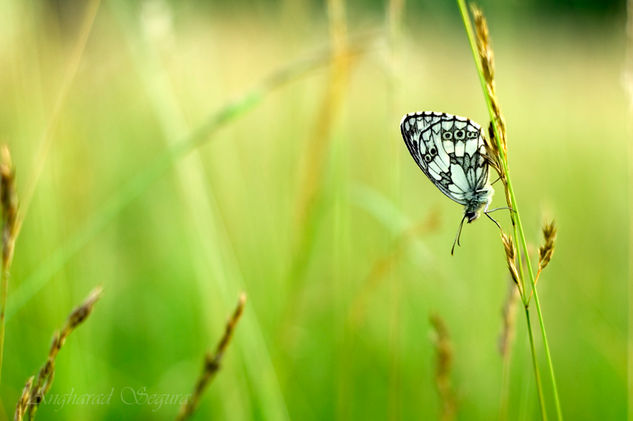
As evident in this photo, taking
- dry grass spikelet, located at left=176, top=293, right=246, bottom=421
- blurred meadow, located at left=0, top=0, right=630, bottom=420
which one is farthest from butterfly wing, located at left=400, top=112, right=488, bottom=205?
dry grass spikelet, located at left=176, top=293, right=246, bottom=421

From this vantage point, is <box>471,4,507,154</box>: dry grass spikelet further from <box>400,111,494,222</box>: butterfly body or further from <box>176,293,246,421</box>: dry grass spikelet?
<box>176,293,246,421</box>: dry grass spikelet

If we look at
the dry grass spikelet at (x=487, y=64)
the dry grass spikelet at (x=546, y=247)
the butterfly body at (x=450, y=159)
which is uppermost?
the dry grass spikelet at (x=487, y=64)

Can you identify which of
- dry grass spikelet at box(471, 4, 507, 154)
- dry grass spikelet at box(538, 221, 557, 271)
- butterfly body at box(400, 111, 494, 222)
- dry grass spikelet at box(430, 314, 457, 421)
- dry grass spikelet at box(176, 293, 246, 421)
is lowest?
dry grass spikelet at box(430, 314, 457, 421)

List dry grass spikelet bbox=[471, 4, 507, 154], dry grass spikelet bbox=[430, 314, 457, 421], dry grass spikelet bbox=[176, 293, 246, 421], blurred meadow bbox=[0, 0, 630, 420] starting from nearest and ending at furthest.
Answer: dry grass spikelet bbox=[471, 4, 507, 154], dry grass spikelet bbox=[176, 293, 246, 421], dry grass spikelet bbox=[430, 314, 457, 421], blurred meadow bbox=[0, 0, 630, 420]

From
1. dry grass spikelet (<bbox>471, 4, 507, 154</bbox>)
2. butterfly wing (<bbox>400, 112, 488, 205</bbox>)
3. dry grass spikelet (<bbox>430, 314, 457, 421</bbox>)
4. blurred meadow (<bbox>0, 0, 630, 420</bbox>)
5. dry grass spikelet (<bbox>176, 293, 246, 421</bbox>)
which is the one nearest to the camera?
dry grass spikelet (<bbox>471, 4, 507, 154</bbox>)

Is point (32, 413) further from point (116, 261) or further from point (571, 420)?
point (116, 261)

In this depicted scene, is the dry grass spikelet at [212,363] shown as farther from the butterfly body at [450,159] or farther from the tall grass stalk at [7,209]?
the butterfly body at [450,159]

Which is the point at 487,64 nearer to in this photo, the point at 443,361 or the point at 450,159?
the point at 450,159

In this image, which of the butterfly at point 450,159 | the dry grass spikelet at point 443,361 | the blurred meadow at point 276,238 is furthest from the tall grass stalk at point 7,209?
the dry grass spikelet at point 443,361
